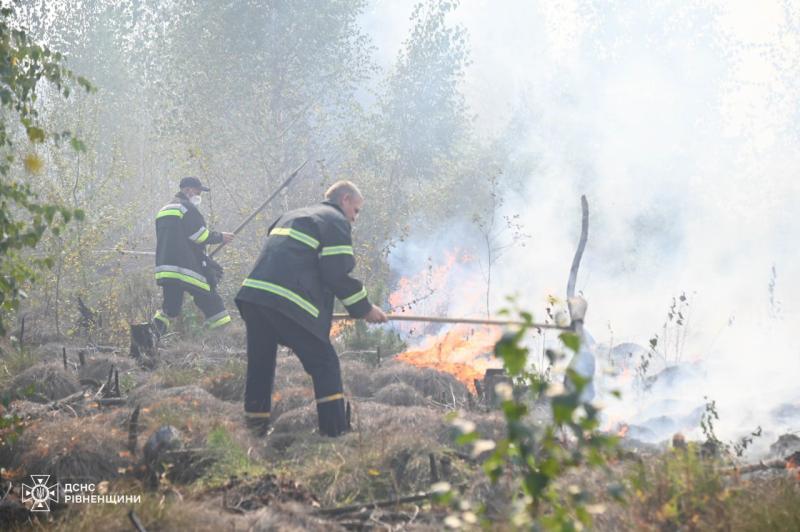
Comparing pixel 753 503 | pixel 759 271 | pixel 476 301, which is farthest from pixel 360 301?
pixel 759 271

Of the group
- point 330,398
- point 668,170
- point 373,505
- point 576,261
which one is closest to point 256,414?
point 330,398

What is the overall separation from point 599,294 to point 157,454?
12449 millimetres

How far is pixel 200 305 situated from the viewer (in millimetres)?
9492

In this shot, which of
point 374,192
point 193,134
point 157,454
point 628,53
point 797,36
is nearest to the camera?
point 157,454

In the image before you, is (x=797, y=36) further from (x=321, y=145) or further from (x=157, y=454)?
(x=157, y=454)

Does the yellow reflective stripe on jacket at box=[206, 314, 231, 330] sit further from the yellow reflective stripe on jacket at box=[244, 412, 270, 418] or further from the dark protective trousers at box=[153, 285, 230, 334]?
the yellow reflective stripe on jacket at box=[244, 412, 270, 418]

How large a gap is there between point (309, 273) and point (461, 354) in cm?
405

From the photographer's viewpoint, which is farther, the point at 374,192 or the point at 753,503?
the point at 374,192

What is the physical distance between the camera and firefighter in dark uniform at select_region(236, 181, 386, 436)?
5777 millimetres

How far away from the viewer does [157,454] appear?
4.85 metres

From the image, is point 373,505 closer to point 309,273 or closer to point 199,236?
point 309,273

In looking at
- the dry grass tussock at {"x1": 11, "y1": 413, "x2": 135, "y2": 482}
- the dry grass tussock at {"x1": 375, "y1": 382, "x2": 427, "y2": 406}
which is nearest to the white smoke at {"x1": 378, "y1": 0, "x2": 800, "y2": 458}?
the dry grass tussock at {"x1": 375, "y1": 382, "x2": 427, "y2": 406}

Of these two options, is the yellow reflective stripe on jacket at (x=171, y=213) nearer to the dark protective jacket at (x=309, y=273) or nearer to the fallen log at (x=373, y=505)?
the dark protective jacket at (x=309, y=273)
